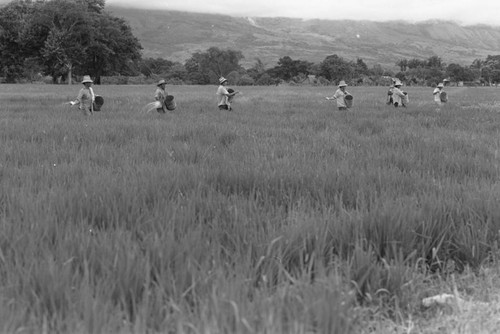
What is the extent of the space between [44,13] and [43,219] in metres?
61.8

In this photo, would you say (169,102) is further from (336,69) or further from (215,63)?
(215,63)

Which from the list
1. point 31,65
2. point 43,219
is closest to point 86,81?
point 43,219

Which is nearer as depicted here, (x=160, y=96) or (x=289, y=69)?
(x=160, y=96)

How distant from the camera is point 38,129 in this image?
27.0 feet

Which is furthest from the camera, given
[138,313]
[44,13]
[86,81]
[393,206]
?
[44,13]

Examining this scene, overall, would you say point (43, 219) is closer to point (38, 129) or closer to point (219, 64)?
point (38, 129)

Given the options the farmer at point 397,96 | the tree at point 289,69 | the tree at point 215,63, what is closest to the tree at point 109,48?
the tree at point 215,63

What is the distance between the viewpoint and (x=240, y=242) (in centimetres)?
266

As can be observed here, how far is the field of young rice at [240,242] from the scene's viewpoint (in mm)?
1923

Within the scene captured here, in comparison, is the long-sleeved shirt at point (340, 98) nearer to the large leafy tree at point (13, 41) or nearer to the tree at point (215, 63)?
the large leafy tree at point (13, 41)

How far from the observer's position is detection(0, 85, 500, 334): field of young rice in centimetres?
192

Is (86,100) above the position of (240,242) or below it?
below

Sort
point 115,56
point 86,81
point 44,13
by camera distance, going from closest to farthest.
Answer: point 86,81 < point 44,13 < point 115,56

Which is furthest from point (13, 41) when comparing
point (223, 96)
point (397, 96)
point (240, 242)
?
point (240, 242)
